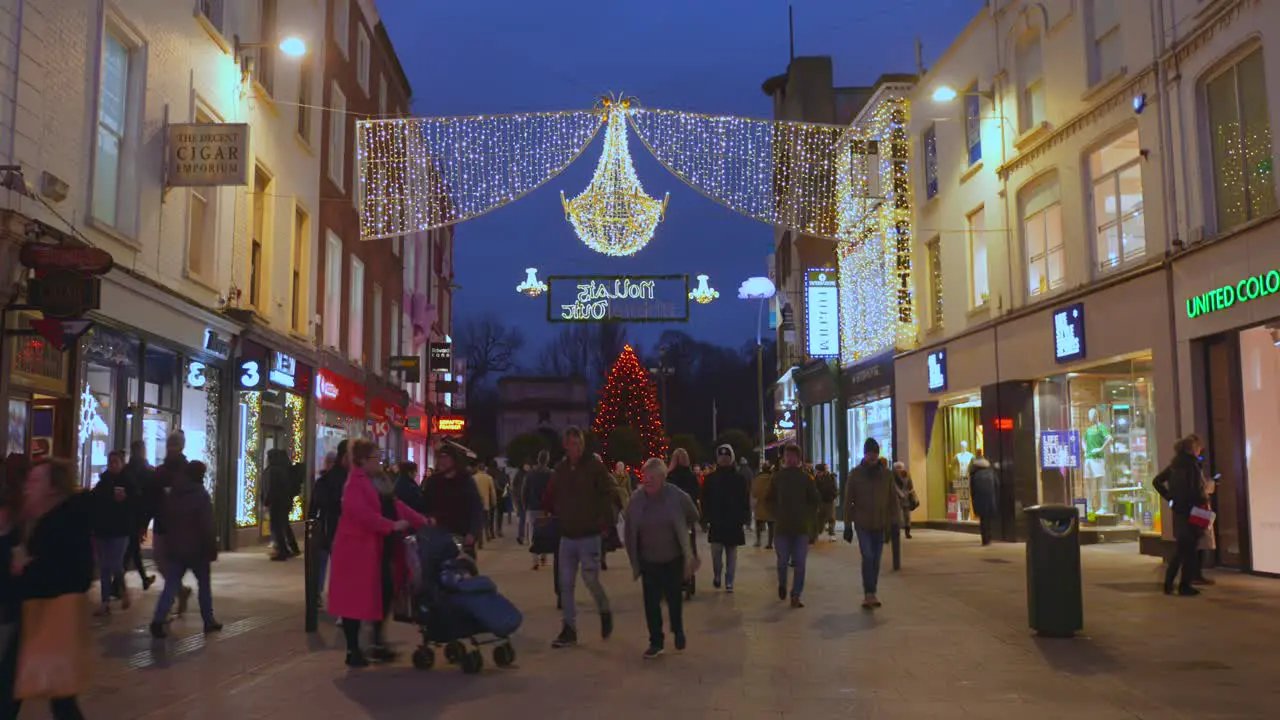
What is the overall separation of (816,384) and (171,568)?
30.2 m

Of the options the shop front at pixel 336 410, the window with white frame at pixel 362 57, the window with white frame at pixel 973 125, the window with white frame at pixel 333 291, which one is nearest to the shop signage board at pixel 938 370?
the window with white frame at pixel 973 125

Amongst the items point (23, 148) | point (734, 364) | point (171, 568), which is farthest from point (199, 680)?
point (734, 364)

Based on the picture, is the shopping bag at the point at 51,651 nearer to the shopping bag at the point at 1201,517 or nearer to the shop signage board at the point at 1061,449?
the shopping bag at the point at 1201,517

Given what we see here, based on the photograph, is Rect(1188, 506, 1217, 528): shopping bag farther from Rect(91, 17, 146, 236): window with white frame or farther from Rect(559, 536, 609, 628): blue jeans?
Rect(91, 17, 146, 236): window with white frame

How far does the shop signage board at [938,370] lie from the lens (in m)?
25.5

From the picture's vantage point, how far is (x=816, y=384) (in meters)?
38.6

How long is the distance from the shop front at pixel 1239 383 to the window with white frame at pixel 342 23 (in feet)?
65.6

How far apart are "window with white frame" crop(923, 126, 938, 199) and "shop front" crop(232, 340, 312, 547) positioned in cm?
1502

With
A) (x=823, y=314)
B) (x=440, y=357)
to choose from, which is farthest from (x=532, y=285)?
(x=440, y=357)

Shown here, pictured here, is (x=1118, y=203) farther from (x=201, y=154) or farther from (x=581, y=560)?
(x=201, y=154)

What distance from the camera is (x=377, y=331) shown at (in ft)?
111

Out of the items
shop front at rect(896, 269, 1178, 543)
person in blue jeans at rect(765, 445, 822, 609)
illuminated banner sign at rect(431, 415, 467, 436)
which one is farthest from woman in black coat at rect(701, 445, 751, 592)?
illuminated banner sign at rect(431, 415, 467, 436)

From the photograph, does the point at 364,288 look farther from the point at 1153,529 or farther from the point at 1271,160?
the point at 1271,160

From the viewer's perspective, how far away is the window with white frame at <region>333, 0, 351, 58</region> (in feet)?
89.7
